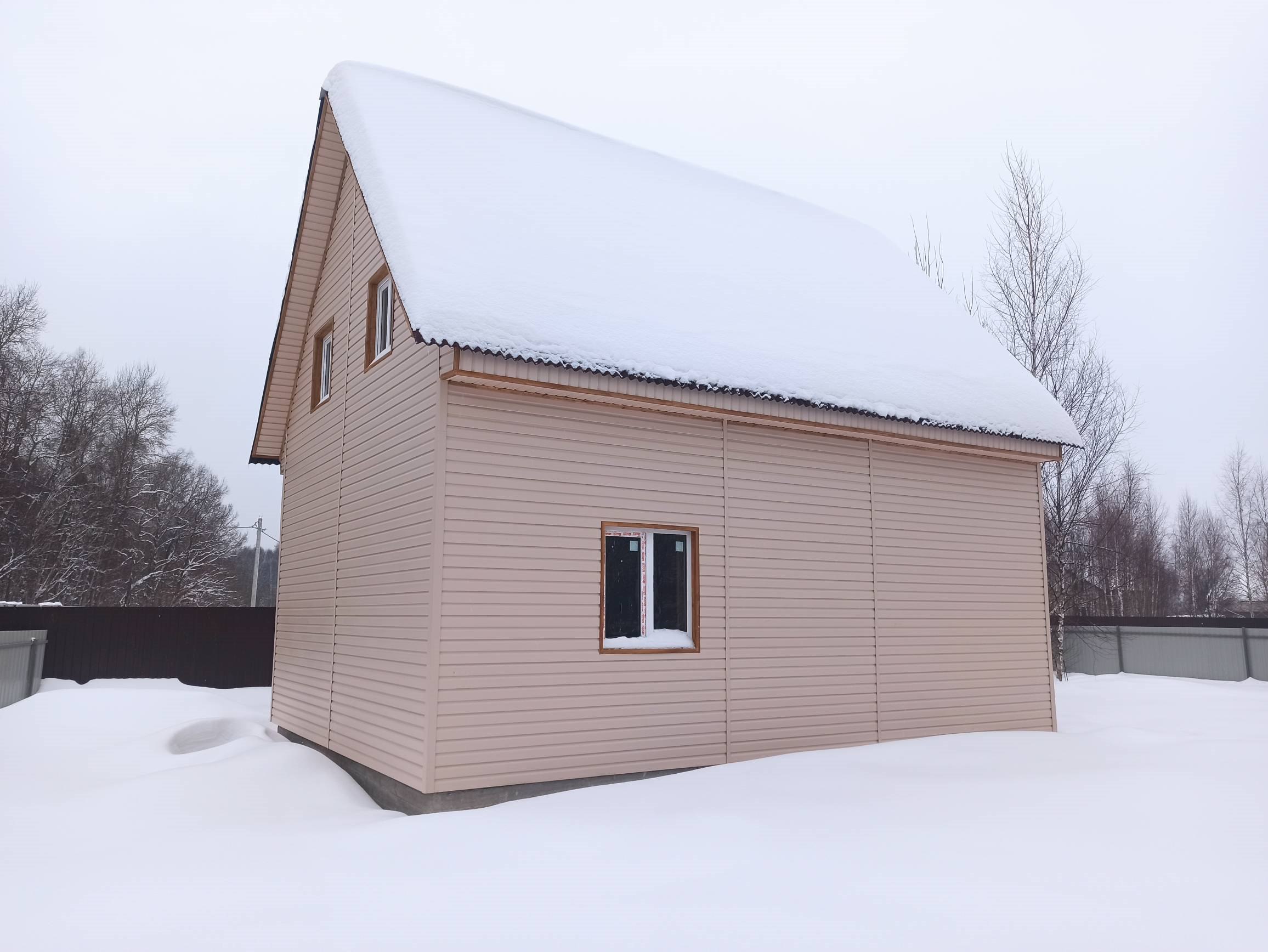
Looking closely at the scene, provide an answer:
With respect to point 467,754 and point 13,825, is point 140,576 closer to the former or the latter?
point 13,825

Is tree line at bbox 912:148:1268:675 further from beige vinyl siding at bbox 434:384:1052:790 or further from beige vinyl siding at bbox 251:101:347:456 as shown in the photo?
beige vinyl siding at bbox 251:101:347:456

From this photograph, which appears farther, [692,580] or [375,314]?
[375,314]

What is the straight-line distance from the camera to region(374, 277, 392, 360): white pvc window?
919cm

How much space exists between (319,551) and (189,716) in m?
3.68

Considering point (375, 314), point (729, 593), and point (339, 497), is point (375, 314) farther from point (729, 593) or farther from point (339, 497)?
point (729, 593)

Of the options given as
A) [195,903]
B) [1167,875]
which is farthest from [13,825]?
[1167,875]

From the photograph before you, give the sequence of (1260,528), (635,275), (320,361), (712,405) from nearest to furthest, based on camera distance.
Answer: (712,405) → (635,275) → (320,361) → (1260,528)

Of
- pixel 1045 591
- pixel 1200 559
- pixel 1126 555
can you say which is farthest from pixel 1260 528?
pixel 1045 591

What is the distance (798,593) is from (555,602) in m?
2.76

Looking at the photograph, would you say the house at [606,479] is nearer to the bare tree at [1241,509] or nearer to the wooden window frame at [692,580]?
the wooden window frame at [692,580]

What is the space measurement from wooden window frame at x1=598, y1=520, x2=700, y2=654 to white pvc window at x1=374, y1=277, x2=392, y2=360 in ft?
10.2

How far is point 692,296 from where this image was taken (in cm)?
929

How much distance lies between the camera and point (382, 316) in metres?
9.48

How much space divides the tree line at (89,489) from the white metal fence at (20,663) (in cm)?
935
